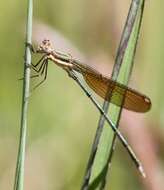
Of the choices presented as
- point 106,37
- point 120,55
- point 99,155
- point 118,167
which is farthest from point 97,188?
point 106,37

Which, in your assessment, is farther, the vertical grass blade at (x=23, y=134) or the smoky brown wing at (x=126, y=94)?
the smoky brown wing at (x=126, y=94)

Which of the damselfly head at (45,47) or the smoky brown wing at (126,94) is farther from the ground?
the damselfly head at (45,47)

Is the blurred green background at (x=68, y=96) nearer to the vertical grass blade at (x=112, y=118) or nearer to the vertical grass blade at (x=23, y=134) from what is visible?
the vertical grass blade at (x=112, y=118)

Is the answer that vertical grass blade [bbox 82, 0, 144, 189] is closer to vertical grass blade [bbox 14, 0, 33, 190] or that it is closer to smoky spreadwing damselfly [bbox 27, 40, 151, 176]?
vertical grass blade [bbox 14, 0, 33, 190]

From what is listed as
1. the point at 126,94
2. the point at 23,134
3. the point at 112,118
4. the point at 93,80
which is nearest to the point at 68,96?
the point at 93,80

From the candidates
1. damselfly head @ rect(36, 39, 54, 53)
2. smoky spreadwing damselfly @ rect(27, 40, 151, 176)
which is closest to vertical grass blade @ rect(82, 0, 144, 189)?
smoky spreadwing damselfly @ rect(27, 40, 151, 176)

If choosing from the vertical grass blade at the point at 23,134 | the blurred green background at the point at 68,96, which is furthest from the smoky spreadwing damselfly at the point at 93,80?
the vertical grass blade at the point at 23,134

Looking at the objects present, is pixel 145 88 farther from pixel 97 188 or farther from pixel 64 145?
pixel 97 188
